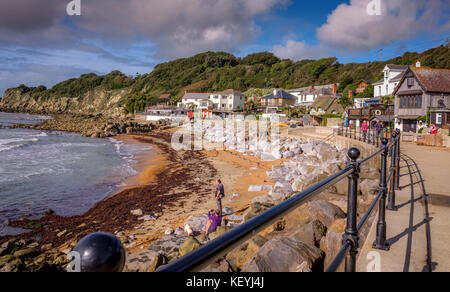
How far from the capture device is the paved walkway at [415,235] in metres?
3.33

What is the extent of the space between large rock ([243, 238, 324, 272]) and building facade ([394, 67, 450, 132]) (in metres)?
26.8

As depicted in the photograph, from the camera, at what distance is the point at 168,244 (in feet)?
29.3

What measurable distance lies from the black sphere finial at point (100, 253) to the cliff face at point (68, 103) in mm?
A: 123541

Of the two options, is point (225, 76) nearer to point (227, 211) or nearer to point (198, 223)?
point (227, 211)

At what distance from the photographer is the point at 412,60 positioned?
6856cm

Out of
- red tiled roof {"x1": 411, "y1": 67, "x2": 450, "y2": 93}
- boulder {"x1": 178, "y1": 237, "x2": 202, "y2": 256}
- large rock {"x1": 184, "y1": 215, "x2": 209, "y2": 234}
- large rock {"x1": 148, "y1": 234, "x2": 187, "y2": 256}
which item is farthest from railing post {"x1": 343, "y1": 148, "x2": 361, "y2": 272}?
red tiled roof {"x1": 411, "y1": 67, "x2": 450, "y2": 93}

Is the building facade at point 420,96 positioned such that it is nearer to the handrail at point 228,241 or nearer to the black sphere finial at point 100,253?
the handrail at point 228,241

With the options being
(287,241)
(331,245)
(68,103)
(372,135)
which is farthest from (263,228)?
(68,103)

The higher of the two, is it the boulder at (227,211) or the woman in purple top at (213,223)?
the woman in purple top at (213,223)

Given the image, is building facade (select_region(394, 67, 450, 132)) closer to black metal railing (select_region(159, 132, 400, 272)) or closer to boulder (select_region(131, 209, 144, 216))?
boulder (select_region(131, 209, 144, 216))

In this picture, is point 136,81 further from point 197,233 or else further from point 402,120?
point 197,233

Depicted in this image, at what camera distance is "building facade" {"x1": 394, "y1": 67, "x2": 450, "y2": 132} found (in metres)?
27.5

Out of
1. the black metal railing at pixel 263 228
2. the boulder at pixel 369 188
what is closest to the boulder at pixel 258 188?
the boulder at pixel 369 188

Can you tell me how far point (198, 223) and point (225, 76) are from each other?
121 m
